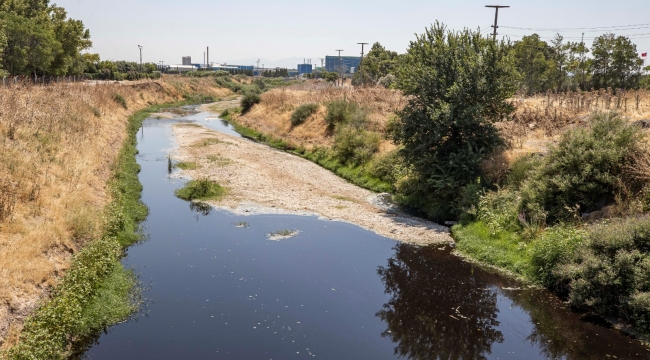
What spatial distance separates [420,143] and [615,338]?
14135mm

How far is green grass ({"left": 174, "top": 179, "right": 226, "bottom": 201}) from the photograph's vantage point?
92.3ft

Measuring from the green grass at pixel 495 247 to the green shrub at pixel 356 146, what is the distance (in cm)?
1313

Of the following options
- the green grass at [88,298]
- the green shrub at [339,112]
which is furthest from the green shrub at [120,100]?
the green grass at [88,298]

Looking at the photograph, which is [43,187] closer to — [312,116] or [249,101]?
[312,116]

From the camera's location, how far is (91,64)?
9875cm

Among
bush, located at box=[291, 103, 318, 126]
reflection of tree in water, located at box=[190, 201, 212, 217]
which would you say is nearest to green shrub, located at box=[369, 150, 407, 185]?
reflection of tree in water, located at box=[190, 201, 212, 217]

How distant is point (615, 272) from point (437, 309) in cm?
529

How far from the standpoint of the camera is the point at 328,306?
16328 mm

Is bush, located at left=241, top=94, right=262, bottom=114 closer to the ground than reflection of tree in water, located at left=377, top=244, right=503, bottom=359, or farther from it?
farther from it

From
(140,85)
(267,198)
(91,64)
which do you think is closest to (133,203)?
(267,198)

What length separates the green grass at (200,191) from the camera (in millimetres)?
28125

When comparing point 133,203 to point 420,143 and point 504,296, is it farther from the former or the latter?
point 504,296

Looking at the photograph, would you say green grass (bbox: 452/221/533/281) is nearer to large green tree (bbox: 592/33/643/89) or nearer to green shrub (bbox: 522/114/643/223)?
green shrub (bbox: 522/114/643/223)

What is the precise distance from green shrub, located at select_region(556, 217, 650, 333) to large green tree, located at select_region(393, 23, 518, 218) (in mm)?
8290
